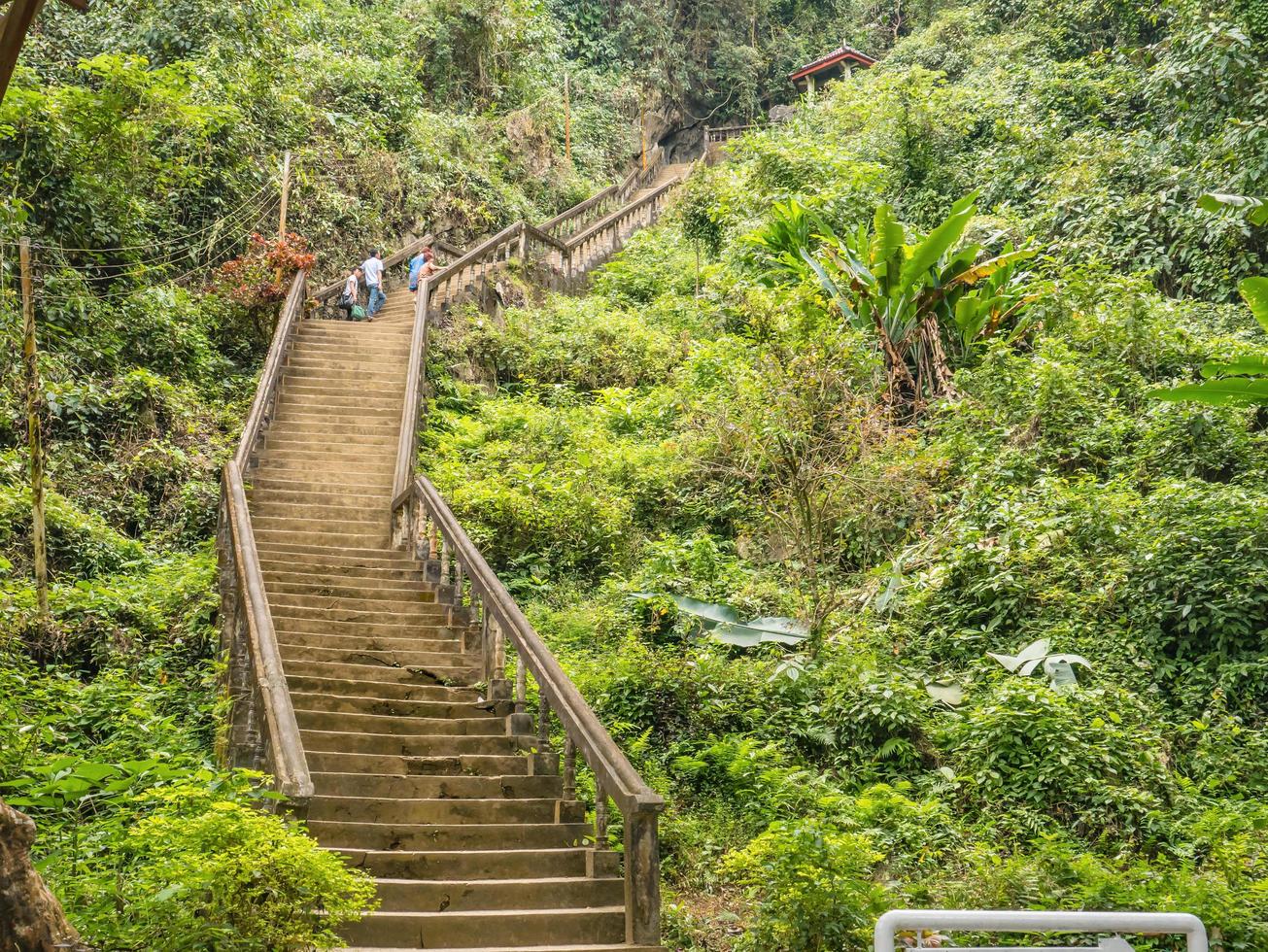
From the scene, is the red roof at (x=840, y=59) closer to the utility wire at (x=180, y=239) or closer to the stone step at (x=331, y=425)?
the utility wire at (x=180, y=239)

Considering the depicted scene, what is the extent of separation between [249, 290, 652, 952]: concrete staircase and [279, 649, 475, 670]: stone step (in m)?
0.02

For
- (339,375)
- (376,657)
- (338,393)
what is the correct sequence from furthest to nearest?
1. (339,375)
2. (338,393)
3. (376,657)

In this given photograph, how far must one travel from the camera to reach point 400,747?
7562mm

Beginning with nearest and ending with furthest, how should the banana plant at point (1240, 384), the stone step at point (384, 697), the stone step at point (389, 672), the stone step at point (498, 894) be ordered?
the stone step at point (498, 894)
the banana plant at point (1240, 384)
the stone step at point (384, 697)
the stone step at point (389, 672)

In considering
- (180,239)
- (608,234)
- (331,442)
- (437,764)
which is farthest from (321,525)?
(608,234)

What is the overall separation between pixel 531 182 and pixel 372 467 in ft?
55.1

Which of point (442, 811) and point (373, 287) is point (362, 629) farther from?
point (373, 287)

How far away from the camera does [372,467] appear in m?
12.9

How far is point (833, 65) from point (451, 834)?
33.9 meters

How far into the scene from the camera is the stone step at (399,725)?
7.69m

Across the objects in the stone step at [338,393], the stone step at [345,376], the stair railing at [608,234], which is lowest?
the stone step at [338,393]

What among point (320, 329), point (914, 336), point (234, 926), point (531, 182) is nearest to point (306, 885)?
point (234, 926)

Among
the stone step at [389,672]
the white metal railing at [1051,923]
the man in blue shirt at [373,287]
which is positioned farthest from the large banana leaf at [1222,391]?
the man in blue shirt at [373,287]

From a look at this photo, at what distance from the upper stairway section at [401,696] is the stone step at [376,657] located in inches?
0.9
